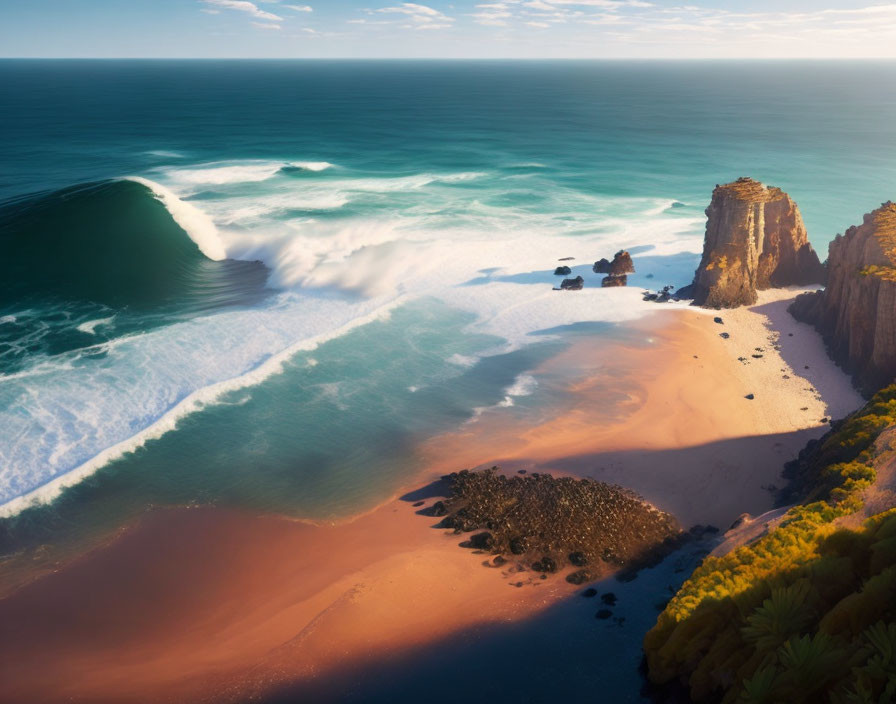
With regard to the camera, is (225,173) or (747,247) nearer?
(747,247)

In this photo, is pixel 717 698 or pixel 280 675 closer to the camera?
pixel 717 698

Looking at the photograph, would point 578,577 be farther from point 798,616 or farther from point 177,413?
point 177,413

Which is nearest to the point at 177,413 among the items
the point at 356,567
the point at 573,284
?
the point at 356,567

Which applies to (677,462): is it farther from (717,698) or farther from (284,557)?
(284,557)

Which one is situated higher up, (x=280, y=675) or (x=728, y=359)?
(x=728, y=359)

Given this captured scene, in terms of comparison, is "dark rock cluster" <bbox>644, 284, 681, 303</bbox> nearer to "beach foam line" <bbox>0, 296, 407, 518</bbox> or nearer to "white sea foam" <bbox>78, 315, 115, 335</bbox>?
"beach foam line" <bbox>0, 296, 407, 518</bbox>

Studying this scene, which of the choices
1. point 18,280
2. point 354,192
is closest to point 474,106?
point 354,192

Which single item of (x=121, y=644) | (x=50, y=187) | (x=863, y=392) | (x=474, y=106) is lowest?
(x=121, y=644)
